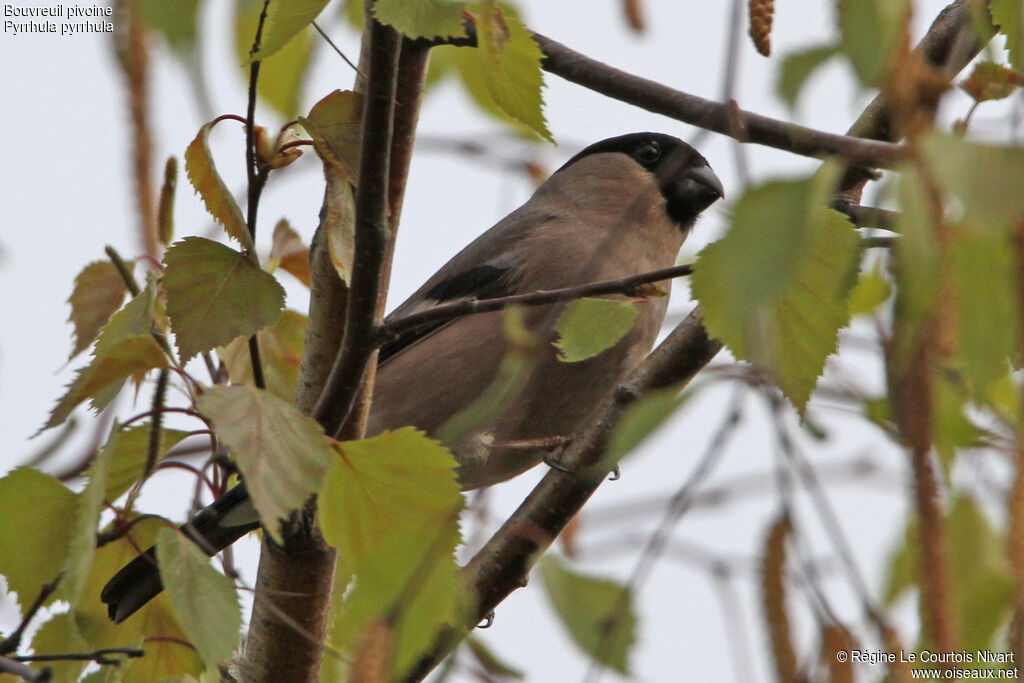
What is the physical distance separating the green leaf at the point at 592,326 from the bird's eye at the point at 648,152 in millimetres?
3658

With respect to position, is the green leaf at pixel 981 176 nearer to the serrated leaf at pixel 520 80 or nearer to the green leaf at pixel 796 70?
the green leaf at pixel 796 70

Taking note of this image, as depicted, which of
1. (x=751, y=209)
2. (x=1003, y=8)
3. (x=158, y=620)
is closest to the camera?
(x=751, y=209)

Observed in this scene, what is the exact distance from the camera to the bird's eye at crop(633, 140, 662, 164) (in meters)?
5.54

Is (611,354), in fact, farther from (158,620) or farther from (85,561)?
(85,561)

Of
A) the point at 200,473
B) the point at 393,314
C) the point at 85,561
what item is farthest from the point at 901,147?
the point at 393,314

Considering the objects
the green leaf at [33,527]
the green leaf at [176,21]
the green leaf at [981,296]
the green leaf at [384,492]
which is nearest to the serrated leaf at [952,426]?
the green leaf at [981,296]

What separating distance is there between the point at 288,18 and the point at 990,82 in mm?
1136

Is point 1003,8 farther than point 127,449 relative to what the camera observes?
No

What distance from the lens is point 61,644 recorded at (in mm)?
2592

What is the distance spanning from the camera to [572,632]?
162 centimetres

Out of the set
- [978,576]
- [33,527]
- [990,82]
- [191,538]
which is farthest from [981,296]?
[191,538]

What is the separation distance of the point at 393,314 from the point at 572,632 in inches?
155

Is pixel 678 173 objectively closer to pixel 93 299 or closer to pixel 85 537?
pixel 93 299

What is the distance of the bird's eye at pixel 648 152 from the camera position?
554 centimetres
